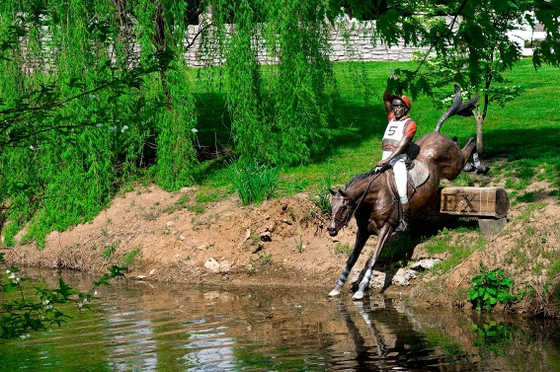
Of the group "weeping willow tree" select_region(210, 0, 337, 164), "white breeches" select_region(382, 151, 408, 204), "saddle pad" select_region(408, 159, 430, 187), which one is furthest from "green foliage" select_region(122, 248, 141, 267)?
"saddle pad" select_region(408, 159, 430, 187)

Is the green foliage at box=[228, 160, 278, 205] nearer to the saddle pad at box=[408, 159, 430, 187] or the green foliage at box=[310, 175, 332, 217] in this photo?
the green foliage at box=[310, 175, 332, 217]

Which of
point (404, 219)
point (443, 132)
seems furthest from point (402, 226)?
point (443, 132)

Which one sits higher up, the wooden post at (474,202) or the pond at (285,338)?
the wooden post at (474,202)

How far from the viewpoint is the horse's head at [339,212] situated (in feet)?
49.5

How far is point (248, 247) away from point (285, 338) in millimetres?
5443

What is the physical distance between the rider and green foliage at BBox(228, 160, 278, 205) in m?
3.92

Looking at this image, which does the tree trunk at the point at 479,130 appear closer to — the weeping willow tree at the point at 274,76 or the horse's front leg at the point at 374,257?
the weeping willow tree at the point at 274,76

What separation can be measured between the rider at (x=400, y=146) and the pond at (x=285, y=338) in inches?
63.0

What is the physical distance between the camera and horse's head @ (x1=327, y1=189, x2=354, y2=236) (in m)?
15.1

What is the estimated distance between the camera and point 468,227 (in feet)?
55.5

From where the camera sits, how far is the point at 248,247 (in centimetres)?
1838

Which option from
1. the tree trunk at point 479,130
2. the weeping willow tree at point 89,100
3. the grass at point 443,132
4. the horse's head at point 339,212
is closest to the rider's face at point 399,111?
the horse's head at point 339,212

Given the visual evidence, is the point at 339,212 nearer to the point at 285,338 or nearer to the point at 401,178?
the point at 401,178

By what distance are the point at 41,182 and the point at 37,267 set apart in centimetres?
263
